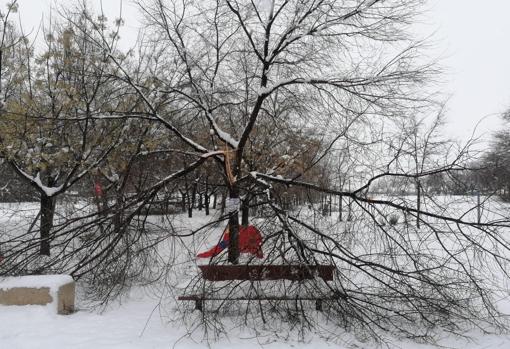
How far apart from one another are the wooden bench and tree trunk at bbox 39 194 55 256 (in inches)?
97.9

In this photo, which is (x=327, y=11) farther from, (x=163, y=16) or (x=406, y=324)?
(x=406, y=324)

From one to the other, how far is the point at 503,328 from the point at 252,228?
324 centimetres

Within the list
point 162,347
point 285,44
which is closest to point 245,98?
point 285,44

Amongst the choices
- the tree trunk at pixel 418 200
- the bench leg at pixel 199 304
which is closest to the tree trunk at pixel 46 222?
the bench leg at pixel 199 304

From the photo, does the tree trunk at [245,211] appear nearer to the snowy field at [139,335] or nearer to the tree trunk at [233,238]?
the tree trunk at [233,238]

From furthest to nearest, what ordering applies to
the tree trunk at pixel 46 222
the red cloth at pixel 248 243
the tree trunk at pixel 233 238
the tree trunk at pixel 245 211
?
the tree trunk at pixel 46 222 → the tree trunk at pixel 245 211 → the tree trunk at pixel 233 238 → the red cloth at pixel 248 243

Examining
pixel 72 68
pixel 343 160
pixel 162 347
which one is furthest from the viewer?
pixel 72 68

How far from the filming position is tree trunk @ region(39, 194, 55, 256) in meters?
6.55

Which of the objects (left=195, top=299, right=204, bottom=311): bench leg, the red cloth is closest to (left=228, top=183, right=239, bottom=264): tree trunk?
the red cloth

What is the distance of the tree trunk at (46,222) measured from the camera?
21.5 ft

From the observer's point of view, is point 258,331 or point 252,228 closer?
point 258,331

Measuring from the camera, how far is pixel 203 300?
496 centimetres

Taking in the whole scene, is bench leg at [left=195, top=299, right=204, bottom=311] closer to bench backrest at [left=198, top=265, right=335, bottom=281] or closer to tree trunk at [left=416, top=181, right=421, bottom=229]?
bench backrest at [left=198, top=265, right=335, bottom=281]

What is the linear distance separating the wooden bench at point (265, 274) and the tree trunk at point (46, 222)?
2.49m
